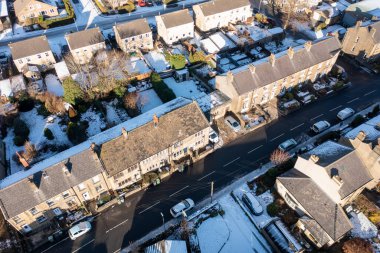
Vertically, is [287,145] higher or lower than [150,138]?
lower

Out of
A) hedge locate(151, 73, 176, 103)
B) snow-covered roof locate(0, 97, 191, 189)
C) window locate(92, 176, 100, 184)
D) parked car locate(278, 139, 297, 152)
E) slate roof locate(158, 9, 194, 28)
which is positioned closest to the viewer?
snow-covered roof locate(0, 97, 191, 189)

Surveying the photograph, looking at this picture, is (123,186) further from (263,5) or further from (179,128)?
(263,5)

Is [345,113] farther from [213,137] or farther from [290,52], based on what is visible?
[213,137]

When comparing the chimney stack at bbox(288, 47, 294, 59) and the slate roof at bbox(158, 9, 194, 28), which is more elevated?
the slate roof at bbox(158, 9, 194, 28)

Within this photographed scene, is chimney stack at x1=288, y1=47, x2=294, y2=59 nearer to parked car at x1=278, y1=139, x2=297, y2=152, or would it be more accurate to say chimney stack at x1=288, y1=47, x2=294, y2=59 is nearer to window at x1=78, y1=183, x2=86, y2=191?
parked car at x1=278, y1=139, x2=297, y2=152

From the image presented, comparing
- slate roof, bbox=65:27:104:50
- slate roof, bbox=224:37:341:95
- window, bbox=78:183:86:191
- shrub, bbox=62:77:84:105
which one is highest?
slate roof, bbox=65:27:104:50

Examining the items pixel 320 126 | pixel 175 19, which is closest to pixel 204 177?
pixel 320 126

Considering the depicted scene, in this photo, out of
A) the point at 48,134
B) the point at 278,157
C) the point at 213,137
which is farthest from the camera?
the point at 48,134

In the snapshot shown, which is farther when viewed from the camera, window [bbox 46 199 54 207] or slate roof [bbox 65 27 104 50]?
slate roof [bbox 65 27 104 50]

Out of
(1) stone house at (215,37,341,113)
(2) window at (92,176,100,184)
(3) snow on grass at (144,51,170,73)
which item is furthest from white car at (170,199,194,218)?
(3) snow on grass at (144,51,170,73)
